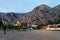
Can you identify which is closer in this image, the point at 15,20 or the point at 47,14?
the point at 15,20

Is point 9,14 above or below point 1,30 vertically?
above

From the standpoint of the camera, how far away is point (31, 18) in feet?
26.1

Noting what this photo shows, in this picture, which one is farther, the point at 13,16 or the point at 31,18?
the point at 31,18

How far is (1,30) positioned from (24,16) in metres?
3.38

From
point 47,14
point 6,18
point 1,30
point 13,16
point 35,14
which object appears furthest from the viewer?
point 1,30

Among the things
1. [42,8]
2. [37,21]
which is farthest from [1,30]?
[42,8]

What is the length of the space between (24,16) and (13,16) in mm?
417

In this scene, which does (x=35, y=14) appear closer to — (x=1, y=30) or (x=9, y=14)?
(x=9, y=14)

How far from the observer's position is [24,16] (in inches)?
286

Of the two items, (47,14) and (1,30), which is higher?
(47,14)

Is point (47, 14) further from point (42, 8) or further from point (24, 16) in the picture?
point (24, 16)

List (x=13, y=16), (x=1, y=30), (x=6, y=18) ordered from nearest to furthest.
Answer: (x=13, y=16) < (x=6, y=18) < (x=1, y=30)

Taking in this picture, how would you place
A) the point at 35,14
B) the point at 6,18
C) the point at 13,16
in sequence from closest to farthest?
the point at 13,16, the point at 6,18, the point at 35,14

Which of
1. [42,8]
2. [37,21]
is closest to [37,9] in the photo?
[42,8]
